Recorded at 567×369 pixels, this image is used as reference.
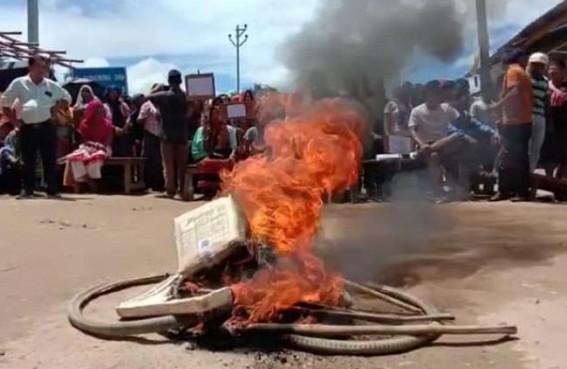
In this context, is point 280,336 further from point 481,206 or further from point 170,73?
point 170,73

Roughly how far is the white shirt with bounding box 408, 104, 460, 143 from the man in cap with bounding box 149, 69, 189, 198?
359cm

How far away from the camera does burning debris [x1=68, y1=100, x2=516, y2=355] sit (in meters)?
4.83

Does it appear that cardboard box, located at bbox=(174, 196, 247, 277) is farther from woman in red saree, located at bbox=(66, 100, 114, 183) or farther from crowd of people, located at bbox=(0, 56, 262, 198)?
woman in red saree, located at bbox=(66, 100, 114, 183)

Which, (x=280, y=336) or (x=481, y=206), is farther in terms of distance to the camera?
(x=481, y=206)

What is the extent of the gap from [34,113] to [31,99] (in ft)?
0.69

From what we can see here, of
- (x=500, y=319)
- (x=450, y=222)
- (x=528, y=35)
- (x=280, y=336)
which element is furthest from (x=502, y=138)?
(x=280, y=336)

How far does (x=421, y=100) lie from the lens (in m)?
12.8

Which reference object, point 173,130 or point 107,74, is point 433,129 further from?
point 107,74

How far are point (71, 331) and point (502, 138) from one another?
911 centimetres

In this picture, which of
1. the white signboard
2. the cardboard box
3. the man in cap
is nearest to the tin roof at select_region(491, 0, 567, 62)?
the white signboard

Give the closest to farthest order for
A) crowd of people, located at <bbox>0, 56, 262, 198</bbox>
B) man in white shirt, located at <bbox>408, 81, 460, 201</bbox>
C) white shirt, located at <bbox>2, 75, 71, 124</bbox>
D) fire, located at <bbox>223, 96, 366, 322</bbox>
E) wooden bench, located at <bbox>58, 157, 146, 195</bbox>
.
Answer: fire, located at <bbox>223, 96, 366, 322</bbox> < white shirt, located at <bbox>2, 75, 71, 124</bbox> < crowd of people, located at <bbox>0, 56, 262, 198</bbox> < man in white shirt, located at <bbox>408, 81, 460, 201</bbox> < wooden bench, located at <bbox>58, 157, 146, 195</bbox>

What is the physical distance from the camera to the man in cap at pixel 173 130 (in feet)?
44.6

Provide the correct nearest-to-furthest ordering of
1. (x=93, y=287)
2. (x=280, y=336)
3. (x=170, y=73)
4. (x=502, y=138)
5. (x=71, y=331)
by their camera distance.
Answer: (x=280, y=336) < (x=71, y=331) < (x=93, y=287) < (x=502, y=138) < (x=170, y=73)

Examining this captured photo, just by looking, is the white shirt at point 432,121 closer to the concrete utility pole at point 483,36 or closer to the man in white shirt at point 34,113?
the concrete utility pole at point 483,36
